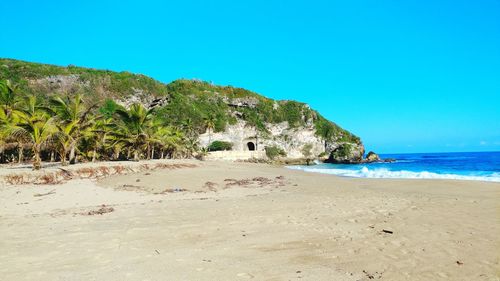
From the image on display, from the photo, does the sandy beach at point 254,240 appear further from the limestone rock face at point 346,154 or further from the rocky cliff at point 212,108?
the limestone rock face at point 346,154

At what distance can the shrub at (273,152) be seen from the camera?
73819 mm

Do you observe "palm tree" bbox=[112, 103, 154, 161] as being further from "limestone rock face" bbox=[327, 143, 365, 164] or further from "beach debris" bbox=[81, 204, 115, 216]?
"limestone rock face" bbox=[327, 143, 365, 164]

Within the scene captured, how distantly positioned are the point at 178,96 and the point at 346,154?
4000cm

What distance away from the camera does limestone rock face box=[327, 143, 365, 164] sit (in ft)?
246

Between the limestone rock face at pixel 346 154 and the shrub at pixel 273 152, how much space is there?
470 inches

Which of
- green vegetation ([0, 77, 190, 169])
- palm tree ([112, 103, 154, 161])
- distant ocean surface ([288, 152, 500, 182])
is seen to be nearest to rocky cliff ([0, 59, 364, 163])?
distant ocean surface ([288, 152, 500, 182])

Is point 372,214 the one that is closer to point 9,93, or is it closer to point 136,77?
point 9,93

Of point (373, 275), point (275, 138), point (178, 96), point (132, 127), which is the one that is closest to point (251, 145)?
point (275, 138)

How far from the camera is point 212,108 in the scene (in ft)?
251

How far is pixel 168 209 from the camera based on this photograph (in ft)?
34.0

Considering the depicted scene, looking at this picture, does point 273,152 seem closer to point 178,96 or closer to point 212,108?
point 212,108

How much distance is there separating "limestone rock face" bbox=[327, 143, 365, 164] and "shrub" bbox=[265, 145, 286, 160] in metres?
11.9

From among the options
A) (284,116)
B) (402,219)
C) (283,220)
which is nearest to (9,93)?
(283,220)

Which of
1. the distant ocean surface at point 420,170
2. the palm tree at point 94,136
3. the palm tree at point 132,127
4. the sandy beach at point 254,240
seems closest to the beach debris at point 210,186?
the sandy beach at point 254,240
